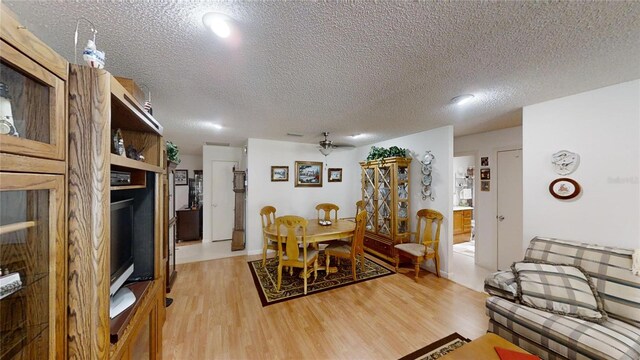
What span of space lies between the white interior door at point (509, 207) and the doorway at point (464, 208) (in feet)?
3.61

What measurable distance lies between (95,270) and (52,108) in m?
0.63

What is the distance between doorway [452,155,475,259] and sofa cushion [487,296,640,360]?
3.07m

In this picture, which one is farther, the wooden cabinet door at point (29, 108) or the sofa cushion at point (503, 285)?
the sofa cushion at point (503, 285)

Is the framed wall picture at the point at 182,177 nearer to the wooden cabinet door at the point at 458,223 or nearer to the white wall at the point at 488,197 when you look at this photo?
the white wall at the point at 488,197

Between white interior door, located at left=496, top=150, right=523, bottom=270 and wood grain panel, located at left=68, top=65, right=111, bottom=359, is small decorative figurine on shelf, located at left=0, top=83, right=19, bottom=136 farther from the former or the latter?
white interior door, located at left=496, top=150, right=523, bottom=270

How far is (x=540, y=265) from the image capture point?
189 cm

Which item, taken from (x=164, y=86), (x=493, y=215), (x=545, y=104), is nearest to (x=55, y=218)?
(x=164, y=86)

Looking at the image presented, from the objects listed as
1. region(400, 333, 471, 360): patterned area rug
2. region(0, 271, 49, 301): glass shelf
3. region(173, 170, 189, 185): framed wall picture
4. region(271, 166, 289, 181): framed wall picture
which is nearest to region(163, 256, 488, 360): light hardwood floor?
region(400, 333, 471, 360): patterned area rug

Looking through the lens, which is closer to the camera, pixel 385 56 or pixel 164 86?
pixel 385 56

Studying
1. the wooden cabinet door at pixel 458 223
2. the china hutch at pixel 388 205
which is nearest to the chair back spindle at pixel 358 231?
the china hutch at pixel 388 205

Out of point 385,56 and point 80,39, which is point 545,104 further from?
point 80,39

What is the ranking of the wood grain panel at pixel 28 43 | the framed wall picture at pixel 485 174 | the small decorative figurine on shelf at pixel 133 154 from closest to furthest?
the wood grain panel at pixel 28 43 → the small decorative figurine on shelf at pixel 133 154 → the framed wall picture at pixel 485 174

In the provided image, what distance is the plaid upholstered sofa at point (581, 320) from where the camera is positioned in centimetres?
137

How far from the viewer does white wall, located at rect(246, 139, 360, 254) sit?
14.1 feet
